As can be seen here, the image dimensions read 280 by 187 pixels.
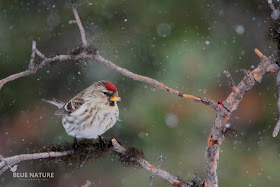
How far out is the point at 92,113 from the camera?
1.88 metres

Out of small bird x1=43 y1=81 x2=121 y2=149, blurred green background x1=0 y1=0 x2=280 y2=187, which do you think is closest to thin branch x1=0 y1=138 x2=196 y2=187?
small bird x1=43 y1=81 x2=121 y2=149

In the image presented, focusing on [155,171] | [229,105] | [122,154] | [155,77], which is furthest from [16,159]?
[155,77]

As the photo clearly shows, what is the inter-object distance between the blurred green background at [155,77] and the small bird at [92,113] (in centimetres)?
75

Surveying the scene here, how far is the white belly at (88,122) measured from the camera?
1.83m

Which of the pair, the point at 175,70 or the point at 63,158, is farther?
the point at 175,70

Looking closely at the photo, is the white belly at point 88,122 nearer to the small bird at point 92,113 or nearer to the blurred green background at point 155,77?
the small bird at point 92,113

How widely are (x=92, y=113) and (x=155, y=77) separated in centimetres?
87

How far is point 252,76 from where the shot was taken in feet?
4.57

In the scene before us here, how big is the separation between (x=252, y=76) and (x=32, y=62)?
0.78 meters

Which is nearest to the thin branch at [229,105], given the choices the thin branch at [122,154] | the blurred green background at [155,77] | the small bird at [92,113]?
the thin branch at [122,154]

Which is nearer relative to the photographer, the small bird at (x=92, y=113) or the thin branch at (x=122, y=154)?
the thin branch at (x=122, y=154)

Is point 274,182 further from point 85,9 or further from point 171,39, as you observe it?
point 85,9

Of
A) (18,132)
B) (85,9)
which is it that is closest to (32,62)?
(85,9)

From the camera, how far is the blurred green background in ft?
8.79
